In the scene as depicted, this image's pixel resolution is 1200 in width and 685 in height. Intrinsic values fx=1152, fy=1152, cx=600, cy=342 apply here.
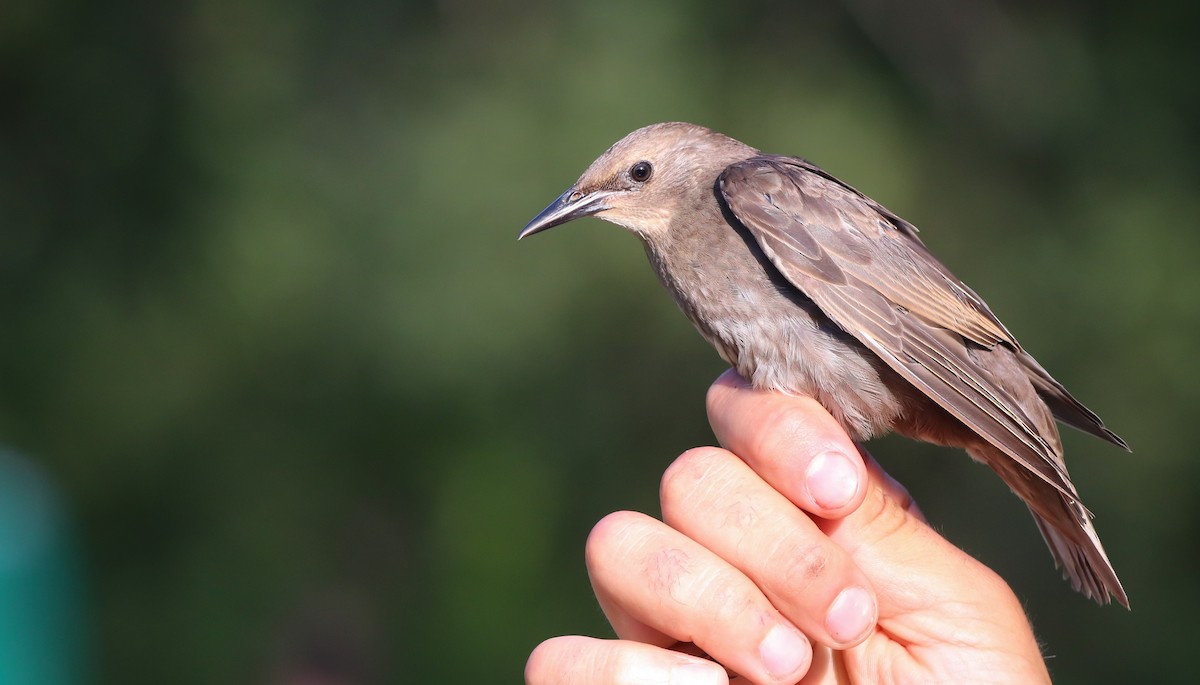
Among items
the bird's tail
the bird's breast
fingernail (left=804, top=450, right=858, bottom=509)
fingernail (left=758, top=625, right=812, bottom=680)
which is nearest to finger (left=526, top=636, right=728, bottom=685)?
fingernail (left=758, top=625, right=812, bottom=680)

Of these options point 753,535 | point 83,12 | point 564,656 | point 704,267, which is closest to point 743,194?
point 704,267

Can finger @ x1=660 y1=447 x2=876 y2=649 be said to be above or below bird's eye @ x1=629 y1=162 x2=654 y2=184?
below

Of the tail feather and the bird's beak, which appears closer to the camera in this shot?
the tail feather

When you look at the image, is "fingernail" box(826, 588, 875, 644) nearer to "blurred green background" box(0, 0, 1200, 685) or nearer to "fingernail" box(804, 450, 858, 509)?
"fingernail" box(804, 450, 858, 509)

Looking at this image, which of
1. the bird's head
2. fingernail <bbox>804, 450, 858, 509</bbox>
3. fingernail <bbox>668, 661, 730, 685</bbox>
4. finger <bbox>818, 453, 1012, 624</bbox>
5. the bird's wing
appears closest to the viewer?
fingernail <bbox>668, 661, 730, 685</bbox>

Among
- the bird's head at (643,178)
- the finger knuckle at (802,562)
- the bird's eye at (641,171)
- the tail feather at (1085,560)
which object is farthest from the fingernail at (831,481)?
the bird's eye at (641,171)

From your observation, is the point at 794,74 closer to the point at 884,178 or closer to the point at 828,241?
the point at 884,178

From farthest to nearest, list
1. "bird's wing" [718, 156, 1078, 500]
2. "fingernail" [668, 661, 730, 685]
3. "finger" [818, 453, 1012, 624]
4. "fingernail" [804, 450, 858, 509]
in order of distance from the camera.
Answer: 1. "bird's wing" [718, 156, 1078, 500]
2. "finger" [818, 453, 1012, 624]
3. "fingernail" [804, 450, 858, 509]
4. "fingernail" [668, 661, 730, 685]
